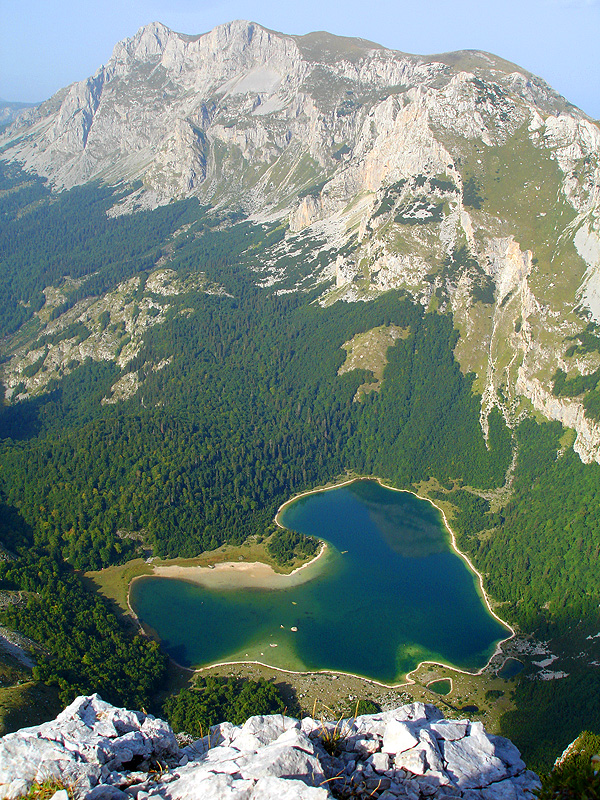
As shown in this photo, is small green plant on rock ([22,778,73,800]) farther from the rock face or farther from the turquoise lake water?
the turquoise lake water

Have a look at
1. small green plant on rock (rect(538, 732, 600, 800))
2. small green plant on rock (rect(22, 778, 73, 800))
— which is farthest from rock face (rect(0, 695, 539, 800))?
small green plant on rock (rect(538, 732, 600, 800))

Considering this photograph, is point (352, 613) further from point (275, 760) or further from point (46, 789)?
point (46, 789)

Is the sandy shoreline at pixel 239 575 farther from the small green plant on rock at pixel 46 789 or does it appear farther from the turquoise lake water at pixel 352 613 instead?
the small green plant on rock at pixel 46 789

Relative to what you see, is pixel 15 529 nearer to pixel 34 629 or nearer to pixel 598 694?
pixel 34 629

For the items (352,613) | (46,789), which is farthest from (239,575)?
(46,789)

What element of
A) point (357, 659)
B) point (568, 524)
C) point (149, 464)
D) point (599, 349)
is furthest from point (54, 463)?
point (599, 349)

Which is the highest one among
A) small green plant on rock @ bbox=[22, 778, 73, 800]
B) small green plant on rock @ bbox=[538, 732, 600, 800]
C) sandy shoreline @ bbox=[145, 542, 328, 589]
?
small green plant on rock @ bbox=[538, 732, 600, 800]

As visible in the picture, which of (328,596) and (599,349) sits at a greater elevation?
(599,349)

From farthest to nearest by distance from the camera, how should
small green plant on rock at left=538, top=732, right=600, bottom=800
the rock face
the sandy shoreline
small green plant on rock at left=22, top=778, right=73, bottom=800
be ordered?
the sandy shoreline < the rock face < small green plant on rock at left=22, top=778, right=73, bottom=800 < small green plant on rock at left=538, top=732, right=600, bottom=800
